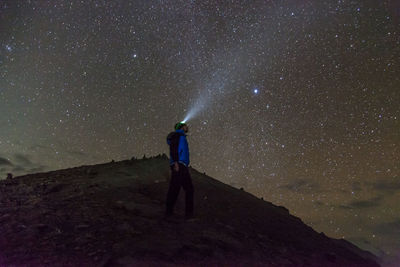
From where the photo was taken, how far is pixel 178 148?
6848 millimetres

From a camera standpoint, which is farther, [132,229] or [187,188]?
[187,188]

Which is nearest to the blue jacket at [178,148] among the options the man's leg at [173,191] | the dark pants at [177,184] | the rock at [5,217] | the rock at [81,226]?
the dark pants at [177,184]

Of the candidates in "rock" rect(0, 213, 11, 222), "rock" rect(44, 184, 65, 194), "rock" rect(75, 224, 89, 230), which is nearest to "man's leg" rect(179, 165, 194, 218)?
"rock" rect(75, 224, 89, 230)

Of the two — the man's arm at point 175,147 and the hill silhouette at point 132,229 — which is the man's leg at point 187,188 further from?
the hill silhouette at point 132,229

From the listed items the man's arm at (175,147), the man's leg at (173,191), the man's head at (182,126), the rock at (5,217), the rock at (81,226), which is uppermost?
the man's head at (182,126)

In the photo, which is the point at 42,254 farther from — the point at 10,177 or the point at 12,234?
the point at 10,177

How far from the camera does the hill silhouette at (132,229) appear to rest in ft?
14.5

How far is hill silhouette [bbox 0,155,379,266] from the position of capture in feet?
14.5

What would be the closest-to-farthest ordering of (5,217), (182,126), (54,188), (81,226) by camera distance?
1. (81,226)
2. (5,217)
3. (182,126)
4. (54,188)

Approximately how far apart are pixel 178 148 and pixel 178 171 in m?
0.53

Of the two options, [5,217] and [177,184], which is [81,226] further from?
[177,184]

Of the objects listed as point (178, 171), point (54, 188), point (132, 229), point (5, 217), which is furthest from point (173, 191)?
point (54, 188)

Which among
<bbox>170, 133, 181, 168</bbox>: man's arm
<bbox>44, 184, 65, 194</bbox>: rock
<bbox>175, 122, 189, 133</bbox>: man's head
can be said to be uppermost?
<bbox>175, 122, 189, 133</bbox>: man's head

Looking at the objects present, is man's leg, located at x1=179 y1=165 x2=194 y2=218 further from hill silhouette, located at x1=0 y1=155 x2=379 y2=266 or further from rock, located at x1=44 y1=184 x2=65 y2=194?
rock, located at x1=44 y1=184 x2=65 y2=194
